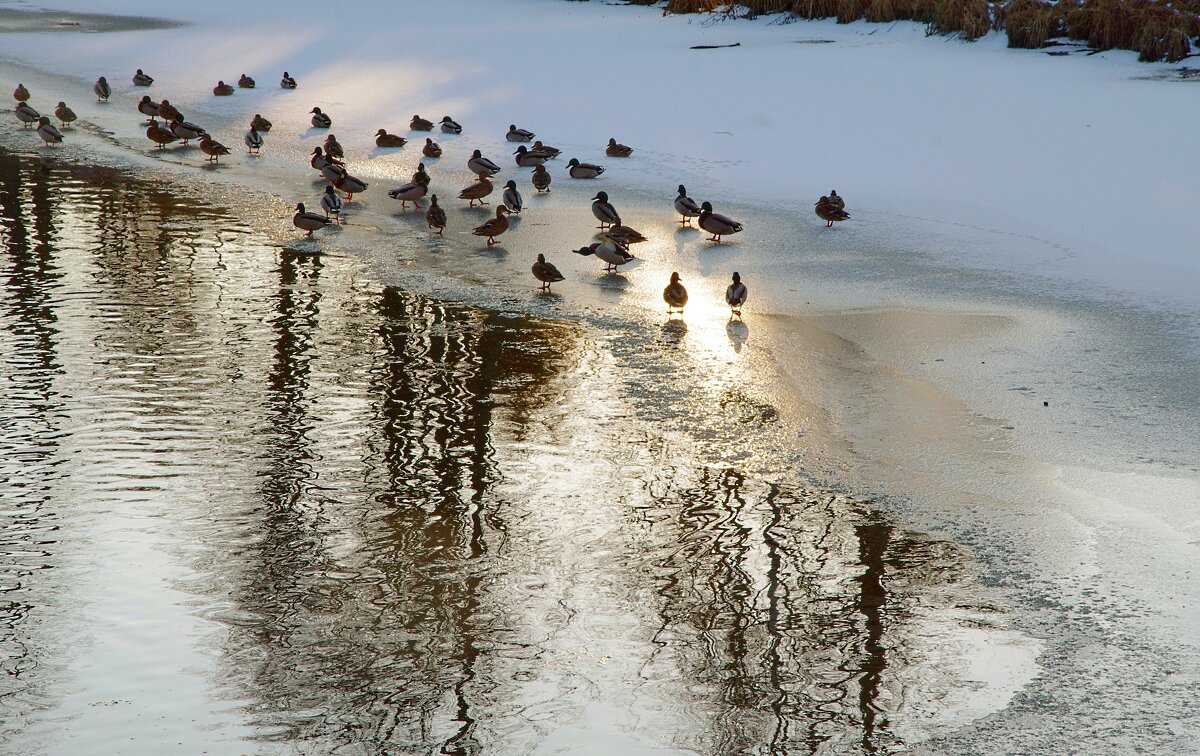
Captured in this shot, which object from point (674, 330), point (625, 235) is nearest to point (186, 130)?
point (625, 235)

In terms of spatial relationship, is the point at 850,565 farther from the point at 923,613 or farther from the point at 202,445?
the point at 202,445

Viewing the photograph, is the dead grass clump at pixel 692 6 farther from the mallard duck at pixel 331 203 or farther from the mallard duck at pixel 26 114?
the mallard duck at pixel 331 203

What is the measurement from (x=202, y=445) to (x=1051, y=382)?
18.8 ft

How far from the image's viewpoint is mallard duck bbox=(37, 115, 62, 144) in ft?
52.3

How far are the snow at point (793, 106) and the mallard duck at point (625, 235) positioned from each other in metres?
1.69

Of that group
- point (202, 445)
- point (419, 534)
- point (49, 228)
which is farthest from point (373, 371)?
point (49, 228)

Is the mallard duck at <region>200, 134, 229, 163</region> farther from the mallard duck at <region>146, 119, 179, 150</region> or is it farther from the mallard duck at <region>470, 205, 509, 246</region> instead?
the mallard duck at <region>470, 205, 509, 246</region>

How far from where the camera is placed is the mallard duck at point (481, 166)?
13924 millimetres

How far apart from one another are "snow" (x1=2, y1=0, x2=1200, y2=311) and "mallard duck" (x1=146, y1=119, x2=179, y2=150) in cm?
Answer: 176

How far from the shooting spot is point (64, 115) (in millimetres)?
16922

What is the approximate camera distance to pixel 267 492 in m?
6.11

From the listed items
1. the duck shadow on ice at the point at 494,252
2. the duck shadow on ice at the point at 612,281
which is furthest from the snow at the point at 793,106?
the duck shadow on ice at the point at 494,252

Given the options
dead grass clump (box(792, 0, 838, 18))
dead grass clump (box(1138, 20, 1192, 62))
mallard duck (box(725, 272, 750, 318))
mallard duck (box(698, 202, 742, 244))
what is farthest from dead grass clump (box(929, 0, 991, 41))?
mallard duck (box(725, 272, 750, 318))

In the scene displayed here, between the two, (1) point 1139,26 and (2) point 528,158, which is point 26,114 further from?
(1) point 1139,26
